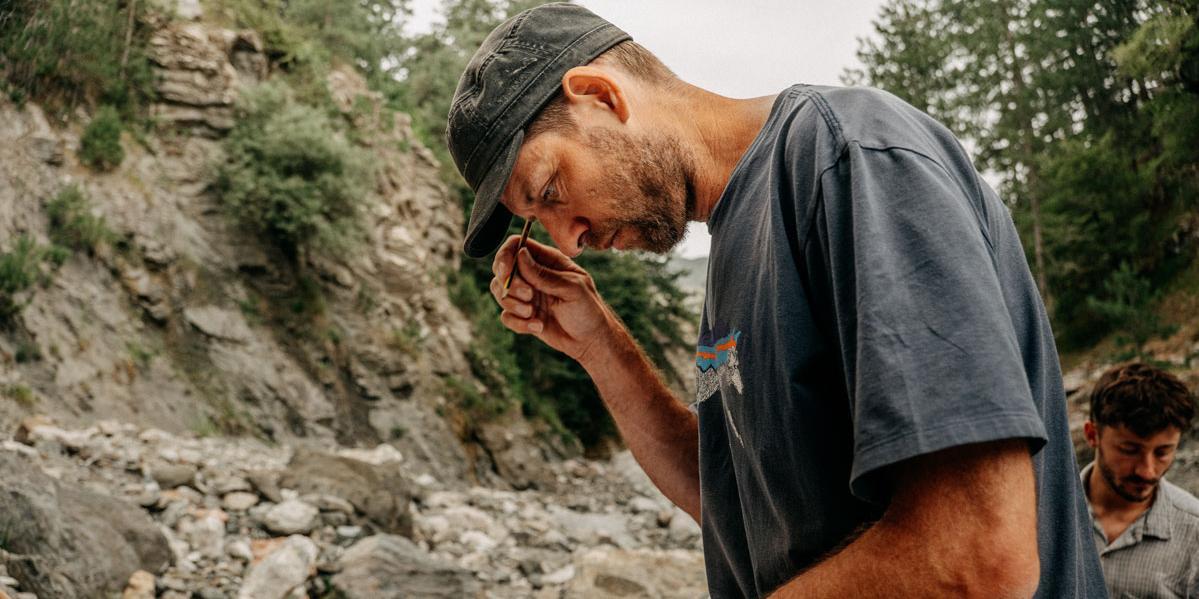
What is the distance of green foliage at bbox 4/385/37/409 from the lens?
8539 mm

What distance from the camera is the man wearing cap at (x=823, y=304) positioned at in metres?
0.86

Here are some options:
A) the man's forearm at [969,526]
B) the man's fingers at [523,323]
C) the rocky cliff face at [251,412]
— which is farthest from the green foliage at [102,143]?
the man's forearm at [969,526]

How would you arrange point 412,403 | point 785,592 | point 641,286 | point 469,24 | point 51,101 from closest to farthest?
point 785,592, point 51,101, point 412,403, point 641,286, point 469,24

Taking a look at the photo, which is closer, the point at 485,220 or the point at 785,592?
the point at 785,592

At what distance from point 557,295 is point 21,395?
8970 millimetres

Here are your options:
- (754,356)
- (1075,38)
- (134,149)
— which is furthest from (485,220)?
(1075,38)

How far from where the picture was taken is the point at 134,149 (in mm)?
13641

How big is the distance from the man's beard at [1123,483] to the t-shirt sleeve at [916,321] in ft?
10.2

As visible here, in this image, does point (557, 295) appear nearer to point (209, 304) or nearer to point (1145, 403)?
point (1145, 403)

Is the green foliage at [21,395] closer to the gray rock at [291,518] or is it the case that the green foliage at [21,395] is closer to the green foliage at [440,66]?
the gray rock at [291,518]

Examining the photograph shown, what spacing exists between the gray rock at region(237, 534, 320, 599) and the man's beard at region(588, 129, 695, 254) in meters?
5.44

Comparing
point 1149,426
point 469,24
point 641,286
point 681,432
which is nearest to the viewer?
point 681,432

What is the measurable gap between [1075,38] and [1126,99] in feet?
7.18

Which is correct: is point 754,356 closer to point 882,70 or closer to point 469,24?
point 882,70
